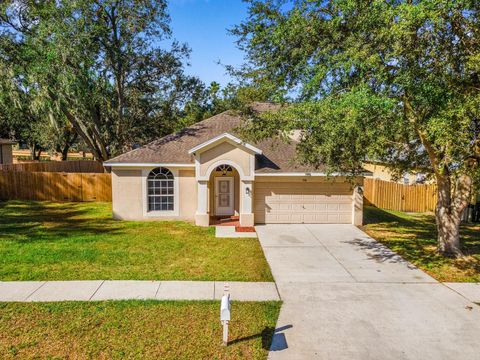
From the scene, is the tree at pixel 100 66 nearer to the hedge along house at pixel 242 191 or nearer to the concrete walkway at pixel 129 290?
the hedge along house at pixel 242 191

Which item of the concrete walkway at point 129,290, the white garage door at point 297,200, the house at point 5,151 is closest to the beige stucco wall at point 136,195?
the white garage door at point 297,200

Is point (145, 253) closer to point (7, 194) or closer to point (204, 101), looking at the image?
point (7, 194)

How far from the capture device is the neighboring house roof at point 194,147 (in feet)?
52.9

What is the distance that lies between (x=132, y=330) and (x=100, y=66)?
19310 millimetres

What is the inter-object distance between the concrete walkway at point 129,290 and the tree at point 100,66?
43.1 feet

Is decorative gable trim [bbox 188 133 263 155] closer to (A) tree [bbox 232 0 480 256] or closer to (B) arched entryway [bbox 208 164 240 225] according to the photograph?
(B) arched entryway [bbox 208 164 240 225]

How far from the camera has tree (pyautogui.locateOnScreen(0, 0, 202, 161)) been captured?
18.5m

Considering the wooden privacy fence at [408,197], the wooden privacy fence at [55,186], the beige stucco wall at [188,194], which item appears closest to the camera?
the beige stucco wall at [188,194]

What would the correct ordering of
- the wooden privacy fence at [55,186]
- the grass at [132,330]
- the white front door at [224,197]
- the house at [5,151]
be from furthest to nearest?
the house at [5,151] → the wooden privacy fence at [55,186] → the white front door at [224,197] → the grass at [132,330]

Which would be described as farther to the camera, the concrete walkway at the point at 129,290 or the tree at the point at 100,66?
the tree at the point at 100,66

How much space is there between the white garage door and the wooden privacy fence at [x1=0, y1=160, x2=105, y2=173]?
1961 centimetres

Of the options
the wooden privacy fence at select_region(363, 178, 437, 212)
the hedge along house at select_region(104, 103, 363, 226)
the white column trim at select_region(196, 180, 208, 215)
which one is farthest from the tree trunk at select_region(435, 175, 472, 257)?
the wooden privacy fence at select_region(363, 178, 437, 212)

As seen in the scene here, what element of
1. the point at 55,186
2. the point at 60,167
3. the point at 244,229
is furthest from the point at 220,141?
the point at 60,167

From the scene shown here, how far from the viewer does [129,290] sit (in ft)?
28.4
